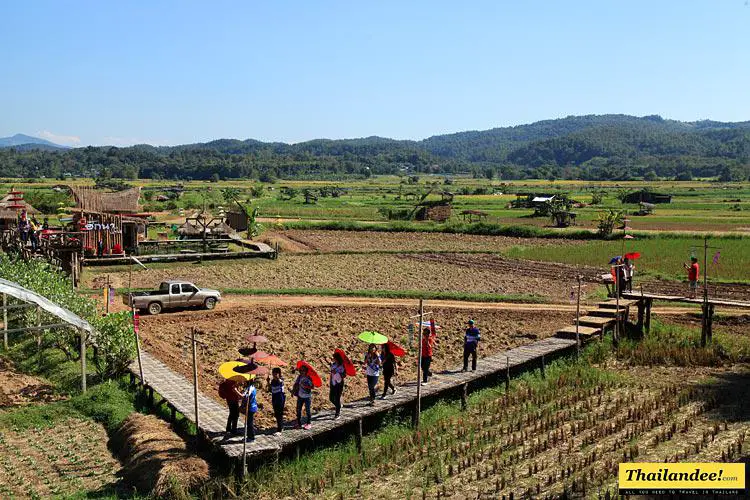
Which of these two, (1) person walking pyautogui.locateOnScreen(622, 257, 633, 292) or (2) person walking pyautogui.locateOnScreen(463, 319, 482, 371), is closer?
(2) person walking pyautogui.locateOnScreen(463, 319, 482, 371)

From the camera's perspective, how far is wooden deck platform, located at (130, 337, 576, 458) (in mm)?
15602

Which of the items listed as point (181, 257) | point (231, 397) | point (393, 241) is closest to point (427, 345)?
point (231, 397)

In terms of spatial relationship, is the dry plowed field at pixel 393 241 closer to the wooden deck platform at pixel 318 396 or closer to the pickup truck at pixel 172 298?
the pickup truck at pixel 172 298

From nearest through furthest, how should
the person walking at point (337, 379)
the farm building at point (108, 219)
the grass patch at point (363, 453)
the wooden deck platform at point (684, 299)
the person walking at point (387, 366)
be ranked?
1. the grass patch at point (363, 453)
2. the person walking at point (337, 379)
3. the person walking at point (387, 366)
4. the wooden deck platform at point (684, 299)
5. the farm building at point (108, 219)

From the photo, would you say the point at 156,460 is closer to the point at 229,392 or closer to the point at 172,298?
the point at 229,392

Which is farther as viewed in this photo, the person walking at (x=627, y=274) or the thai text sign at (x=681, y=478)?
the person walking at (x=627, y=274)

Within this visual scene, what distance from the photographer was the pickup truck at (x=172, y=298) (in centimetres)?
2962

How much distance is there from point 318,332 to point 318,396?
7.45 metres

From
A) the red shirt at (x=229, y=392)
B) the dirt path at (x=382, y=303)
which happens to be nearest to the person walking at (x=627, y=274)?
the dirt path at (x=382, y=303)

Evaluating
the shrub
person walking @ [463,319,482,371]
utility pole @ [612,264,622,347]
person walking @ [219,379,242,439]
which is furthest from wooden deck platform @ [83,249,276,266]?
person walking @ [219,379,242,439]

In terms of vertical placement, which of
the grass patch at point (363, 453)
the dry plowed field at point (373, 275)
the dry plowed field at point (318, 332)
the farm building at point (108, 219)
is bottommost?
the grass patch at point (363, 453)

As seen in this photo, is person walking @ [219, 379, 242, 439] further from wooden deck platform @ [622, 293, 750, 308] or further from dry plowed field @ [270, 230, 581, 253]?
dry plowed field @ [270, 230, 581, 253]

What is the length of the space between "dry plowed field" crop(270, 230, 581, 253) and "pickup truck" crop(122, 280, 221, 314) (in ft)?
67.5

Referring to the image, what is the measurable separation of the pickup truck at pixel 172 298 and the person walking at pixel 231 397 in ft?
48.9
